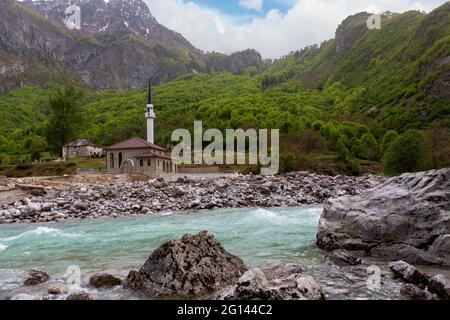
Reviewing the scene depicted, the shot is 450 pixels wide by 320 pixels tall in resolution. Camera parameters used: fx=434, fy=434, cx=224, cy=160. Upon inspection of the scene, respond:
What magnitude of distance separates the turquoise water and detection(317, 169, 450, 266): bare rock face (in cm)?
128

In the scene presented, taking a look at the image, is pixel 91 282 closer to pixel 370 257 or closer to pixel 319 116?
pixel 370 257

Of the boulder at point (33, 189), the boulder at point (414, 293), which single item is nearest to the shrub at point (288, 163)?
the boulder at point (33, 189)

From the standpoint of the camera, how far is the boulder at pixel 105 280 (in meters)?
9.77

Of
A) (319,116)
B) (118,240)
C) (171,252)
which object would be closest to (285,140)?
(319,116)

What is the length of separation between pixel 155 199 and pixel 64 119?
49296 millimetres

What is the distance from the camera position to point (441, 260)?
11266mm

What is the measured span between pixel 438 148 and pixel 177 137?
58.0 m

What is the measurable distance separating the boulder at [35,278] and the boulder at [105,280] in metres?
1.32

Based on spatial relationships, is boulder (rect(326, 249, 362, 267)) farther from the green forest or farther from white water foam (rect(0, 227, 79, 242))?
the green forest

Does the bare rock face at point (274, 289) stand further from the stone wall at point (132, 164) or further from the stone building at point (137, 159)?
the stone building at point (137, 159)

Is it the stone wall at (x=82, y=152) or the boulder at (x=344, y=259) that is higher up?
the stone wall at (x=82, y=152)

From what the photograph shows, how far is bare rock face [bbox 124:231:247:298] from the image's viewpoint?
30.0 feet

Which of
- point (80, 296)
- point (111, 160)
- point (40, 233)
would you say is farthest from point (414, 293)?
point (111, 160)
